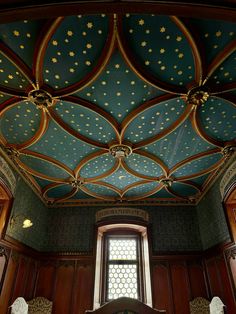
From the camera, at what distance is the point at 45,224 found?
25.2 feet

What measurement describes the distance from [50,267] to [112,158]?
3.94m

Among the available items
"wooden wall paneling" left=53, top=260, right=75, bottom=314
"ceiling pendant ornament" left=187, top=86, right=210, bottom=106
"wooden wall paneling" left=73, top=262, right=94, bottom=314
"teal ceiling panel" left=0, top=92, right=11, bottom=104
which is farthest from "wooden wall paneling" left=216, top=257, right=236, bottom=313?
"teal ceiling panel" left=0, top=92, right=11, bottom=104

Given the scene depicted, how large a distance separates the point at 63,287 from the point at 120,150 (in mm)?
4413

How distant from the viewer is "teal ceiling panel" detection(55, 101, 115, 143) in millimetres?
4504

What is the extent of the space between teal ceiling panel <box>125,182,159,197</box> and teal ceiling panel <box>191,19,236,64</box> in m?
4.36

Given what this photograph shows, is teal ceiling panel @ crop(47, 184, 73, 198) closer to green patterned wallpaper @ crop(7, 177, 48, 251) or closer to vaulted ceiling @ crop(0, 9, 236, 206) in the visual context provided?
vaulted ceiling @ crop(0, 9, 236, 206)

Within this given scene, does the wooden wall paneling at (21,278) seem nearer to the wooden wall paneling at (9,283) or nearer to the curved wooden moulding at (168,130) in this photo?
the wooden wall paneling at (9,283)

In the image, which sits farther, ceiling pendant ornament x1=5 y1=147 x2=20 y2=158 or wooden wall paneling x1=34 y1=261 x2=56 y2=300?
wooden wall paneling x1=34 y1=261 x2=56 y2=300

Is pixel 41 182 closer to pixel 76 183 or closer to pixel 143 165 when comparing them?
pixel 76 183

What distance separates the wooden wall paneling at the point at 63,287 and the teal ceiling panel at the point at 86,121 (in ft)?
13.8

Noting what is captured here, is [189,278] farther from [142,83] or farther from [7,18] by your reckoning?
[7,18]

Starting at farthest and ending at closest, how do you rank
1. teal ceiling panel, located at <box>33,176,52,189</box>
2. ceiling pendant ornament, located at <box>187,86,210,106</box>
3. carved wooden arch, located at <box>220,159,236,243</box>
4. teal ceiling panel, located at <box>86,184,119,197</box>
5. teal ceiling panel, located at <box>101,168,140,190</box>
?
teal ceiling panel, located at <box>86,184,119,197</box>, teal ceiling panel, located at <box>33,176,52,189</box>, teal ceiling panel, located at <box>101,168,140,190</box>, carved wooden arch, located at <box>220,159,236,243</box>, ceiling pendant ornament, located at <box>187,86,210,106</box>

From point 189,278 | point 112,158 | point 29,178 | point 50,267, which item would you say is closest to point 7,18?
point 112,158

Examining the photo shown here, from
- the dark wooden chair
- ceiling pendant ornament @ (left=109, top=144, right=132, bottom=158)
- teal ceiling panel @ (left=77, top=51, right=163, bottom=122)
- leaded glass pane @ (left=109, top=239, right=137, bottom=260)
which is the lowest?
the dark wooden chair
